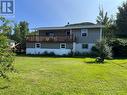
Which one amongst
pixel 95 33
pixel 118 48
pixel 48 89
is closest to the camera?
pixel 48 89

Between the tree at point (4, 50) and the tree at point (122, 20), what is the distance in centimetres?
4761

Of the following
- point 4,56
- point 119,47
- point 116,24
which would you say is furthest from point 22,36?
point 4,56

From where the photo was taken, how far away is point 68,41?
4216 centimetres

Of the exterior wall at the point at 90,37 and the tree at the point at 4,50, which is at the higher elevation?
the exterior wall at the point at 90,37

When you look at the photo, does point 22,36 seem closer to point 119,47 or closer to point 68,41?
point 68,41

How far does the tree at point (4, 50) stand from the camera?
10.3m

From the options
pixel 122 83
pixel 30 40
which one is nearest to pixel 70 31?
pixel 30 40

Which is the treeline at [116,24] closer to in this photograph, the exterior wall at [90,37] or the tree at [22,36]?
the exterior wall at [90,37]

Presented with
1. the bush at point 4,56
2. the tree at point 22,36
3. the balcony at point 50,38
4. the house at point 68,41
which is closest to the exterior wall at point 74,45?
the house at point 68,41

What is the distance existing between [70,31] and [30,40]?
21.5 feet

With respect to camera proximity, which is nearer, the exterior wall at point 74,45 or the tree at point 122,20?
the exterior wall at point 74,45

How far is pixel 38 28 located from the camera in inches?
1870

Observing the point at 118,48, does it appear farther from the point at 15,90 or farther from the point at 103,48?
the point at 15,90

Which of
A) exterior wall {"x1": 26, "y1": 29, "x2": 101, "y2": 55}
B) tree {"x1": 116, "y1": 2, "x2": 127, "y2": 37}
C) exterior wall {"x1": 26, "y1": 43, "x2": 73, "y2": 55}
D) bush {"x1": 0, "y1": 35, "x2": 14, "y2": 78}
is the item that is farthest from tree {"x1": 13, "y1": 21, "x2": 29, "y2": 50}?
bush {"x1": 0, "y1": 35, "x2": 14, "y2": 78}
